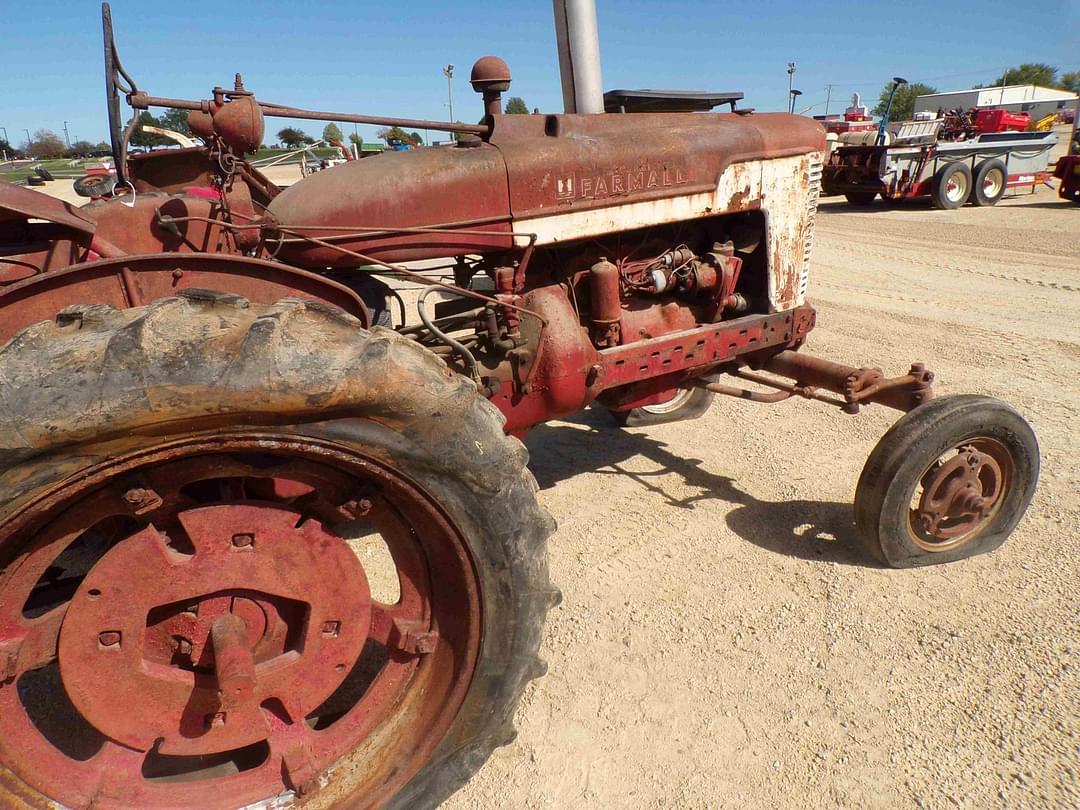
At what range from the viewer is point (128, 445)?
125 centimetres

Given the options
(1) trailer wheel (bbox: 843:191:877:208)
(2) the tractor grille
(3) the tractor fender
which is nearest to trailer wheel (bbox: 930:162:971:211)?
(1) trailer wheel (bbox: 843:191:877:208)

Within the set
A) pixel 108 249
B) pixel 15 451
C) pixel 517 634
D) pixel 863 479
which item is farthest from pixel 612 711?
pixel 108 249

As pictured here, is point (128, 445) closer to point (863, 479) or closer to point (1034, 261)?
point (863, 479)

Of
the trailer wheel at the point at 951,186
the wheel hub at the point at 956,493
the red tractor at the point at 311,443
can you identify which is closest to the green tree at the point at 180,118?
the red tractor at the point at 311,443

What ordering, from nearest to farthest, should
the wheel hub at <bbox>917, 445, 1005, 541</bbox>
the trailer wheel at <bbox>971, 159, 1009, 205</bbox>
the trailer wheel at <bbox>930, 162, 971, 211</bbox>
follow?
the wheel hub at <bbox>917, 445, 1005, 541</bbox>, the trailer wheel at <bbox>930, 162, 971, 211</bbox>, the trailer wheel at <bbox>971, 159, 1009, 205</bbox>

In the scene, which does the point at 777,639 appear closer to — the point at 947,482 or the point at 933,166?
the point at 947,482

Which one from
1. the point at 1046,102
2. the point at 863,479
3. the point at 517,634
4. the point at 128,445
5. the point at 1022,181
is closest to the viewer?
the point at 128,445

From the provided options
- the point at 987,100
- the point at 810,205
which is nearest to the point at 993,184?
the point at 810,205

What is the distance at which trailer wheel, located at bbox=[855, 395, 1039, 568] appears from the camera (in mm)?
2535

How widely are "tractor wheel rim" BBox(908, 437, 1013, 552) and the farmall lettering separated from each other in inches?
56.6

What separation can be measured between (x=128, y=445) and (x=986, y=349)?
5825 mm

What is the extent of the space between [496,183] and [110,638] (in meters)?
1.62

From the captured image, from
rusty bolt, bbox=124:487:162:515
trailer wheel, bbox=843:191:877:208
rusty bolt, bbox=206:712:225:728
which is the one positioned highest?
rusty bolt, bbox=124:487:162:515

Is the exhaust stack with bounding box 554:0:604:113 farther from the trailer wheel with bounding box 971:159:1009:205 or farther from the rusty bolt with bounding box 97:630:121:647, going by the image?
the trailer wheel with bounding box 971:159:1009:205
